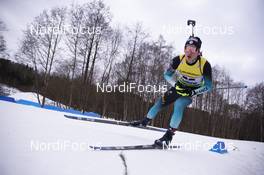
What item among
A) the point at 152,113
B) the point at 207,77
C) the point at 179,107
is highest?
the point at 207,77

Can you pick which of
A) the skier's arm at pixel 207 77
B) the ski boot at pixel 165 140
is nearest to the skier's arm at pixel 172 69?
the skier's arm at pixel 207 77

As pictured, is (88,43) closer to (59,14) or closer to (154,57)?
(59,14)

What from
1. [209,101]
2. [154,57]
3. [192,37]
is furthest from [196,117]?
[192,37]

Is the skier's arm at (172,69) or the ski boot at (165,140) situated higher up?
the skier's arm at (172,69)

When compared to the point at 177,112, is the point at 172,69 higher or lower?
higher

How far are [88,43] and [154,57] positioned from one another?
6628mm

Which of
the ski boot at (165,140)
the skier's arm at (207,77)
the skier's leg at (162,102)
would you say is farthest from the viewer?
the skier's leg at (162,102)

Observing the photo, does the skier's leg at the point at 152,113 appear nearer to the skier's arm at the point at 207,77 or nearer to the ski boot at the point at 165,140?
the ski boot at the point at 165,140

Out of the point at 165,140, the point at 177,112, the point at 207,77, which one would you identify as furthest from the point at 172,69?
the point at 165,140

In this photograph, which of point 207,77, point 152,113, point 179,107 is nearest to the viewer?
point 207,77

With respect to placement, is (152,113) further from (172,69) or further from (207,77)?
(207,77)

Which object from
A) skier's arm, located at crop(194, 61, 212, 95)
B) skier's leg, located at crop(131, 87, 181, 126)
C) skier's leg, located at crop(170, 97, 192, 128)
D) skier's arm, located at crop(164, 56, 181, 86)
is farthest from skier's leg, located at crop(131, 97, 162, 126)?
skier's arm, located at crop(194, 61, 212, 95)

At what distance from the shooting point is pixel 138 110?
22.6 metres

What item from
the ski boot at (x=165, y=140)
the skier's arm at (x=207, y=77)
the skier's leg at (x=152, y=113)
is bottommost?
the ski boot at (x=165, y=140)
